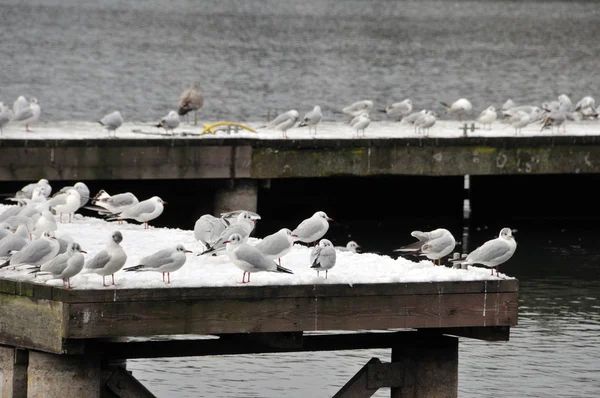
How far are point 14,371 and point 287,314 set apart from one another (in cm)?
268

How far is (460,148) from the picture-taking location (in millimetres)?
27469

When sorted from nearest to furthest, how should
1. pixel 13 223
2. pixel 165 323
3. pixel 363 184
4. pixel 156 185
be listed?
pixel 165 323
pixel 13 223
pixel 156 185
pixel 363 184

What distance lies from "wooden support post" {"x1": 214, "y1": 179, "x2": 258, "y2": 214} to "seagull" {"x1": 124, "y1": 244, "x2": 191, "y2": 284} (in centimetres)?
1253

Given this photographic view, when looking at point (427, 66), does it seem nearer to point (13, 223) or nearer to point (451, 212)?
point (451, 212)

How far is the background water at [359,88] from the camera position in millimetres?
18562

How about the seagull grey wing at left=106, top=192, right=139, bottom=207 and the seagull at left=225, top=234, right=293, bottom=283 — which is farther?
the seagull grey wing at left=106, top=192, right=139, bottom=207

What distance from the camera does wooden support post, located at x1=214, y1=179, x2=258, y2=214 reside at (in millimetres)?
26125

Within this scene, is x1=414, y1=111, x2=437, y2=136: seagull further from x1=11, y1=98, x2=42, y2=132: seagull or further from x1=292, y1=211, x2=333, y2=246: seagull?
x1=292, y1=211, x2=333, y2=246: seagull

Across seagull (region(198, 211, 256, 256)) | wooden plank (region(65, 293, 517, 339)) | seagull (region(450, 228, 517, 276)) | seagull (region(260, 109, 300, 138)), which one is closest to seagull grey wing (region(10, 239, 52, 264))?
wooden plank (region(65, 293, 517, 339))

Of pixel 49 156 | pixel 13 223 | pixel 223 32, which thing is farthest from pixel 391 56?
pixel 13 223

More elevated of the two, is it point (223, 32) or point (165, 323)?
point (223, 32)

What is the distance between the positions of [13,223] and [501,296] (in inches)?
212

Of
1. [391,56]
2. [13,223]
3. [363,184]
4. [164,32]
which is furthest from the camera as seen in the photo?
[164,32]

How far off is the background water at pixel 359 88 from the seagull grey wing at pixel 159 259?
12.9 ft
